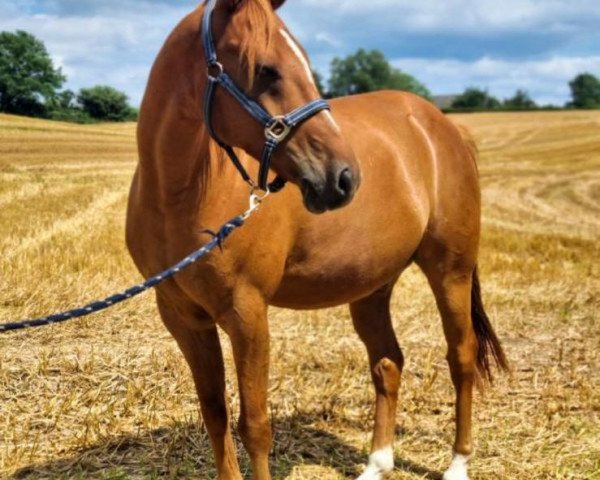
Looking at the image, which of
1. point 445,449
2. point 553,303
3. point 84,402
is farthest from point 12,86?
point 553,303

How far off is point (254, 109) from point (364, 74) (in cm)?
8404

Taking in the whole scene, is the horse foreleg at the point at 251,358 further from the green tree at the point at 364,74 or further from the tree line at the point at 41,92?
the green tree at the point at 364,74

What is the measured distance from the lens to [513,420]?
4.81m

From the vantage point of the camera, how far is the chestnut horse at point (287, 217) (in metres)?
2.64

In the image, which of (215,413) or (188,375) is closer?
(215,413)

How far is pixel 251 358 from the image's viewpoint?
312 centimetres

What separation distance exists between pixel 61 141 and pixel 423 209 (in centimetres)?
662

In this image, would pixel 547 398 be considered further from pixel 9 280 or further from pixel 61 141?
pixel 61 141

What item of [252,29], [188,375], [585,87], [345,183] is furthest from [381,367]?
[585,87]

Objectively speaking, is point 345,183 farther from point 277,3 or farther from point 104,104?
point 104,104

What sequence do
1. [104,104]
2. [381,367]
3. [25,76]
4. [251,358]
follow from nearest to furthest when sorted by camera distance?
[251,358]
[381,367]
[25,76]
[104,104]

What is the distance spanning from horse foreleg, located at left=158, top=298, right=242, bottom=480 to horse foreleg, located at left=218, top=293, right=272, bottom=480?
262mm

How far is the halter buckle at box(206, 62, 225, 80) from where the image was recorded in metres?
2.66

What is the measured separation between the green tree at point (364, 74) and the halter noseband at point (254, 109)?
82.3 metres
